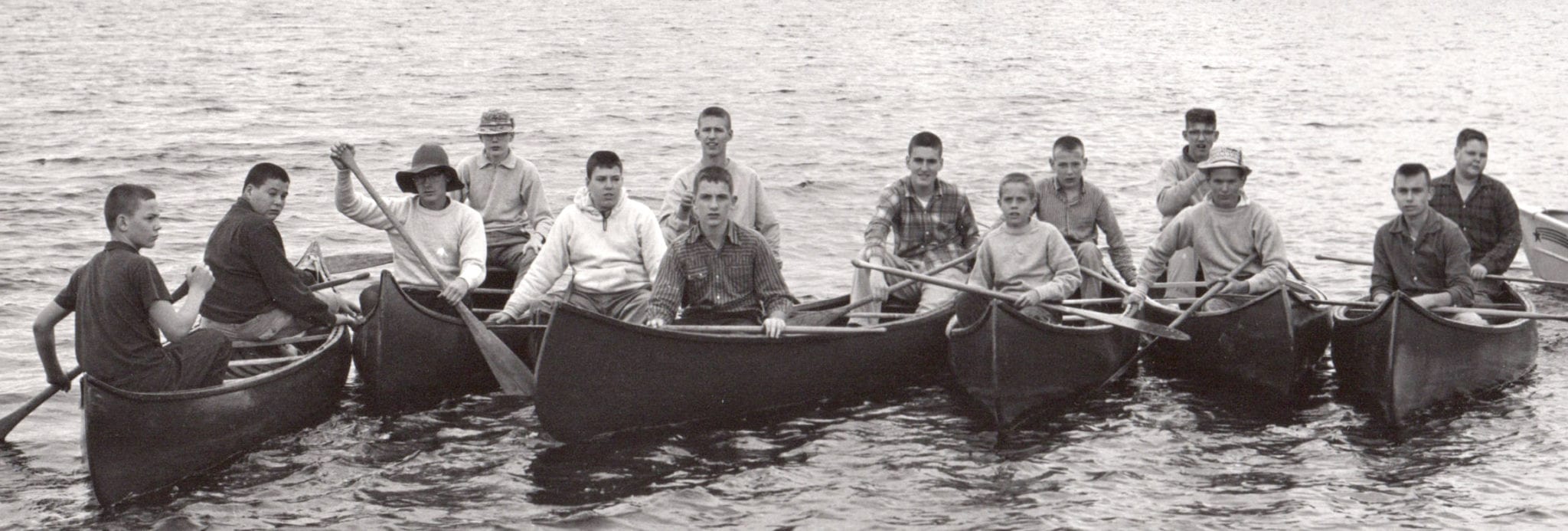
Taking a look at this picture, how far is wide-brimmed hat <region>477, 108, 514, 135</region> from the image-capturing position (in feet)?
34.5

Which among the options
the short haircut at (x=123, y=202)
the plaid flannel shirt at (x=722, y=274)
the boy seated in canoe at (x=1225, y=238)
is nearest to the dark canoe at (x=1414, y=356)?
the boy seated in canoe at (x=1225, y=238)

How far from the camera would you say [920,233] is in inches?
392

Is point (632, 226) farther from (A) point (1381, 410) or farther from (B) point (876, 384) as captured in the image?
(A) point (1381, 410)

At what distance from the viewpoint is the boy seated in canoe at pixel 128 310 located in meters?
7.08

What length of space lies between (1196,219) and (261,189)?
5.19 metres

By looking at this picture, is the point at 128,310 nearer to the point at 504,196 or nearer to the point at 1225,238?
the point at 504,196

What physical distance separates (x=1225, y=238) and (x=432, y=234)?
4619mm

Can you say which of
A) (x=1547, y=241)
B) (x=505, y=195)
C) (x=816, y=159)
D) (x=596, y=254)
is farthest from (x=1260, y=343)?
(x=816, y=159)

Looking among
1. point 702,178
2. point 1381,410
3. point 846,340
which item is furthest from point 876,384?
point 1381,410

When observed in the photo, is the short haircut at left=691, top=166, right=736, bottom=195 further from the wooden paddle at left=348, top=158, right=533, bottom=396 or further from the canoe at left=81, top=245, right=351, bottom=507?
the canoe at left=81, top=245, right=351, bottom=507

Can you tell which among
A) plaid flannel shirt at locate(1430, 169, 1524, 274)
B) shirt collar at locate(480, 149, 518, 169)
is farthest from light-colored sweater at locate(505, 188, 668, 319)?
plaid flannel shirt at locate(1430, 169, 1524, 274)

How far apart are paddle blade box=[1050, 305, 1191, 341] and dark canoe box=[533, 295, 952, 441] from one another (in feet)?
3.02

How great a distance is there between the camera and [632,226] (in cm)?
929

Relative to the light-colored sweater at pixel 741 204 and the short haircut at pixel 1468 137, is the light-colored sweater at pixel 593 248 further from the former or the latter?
the short haircut at pixel 1468 137
